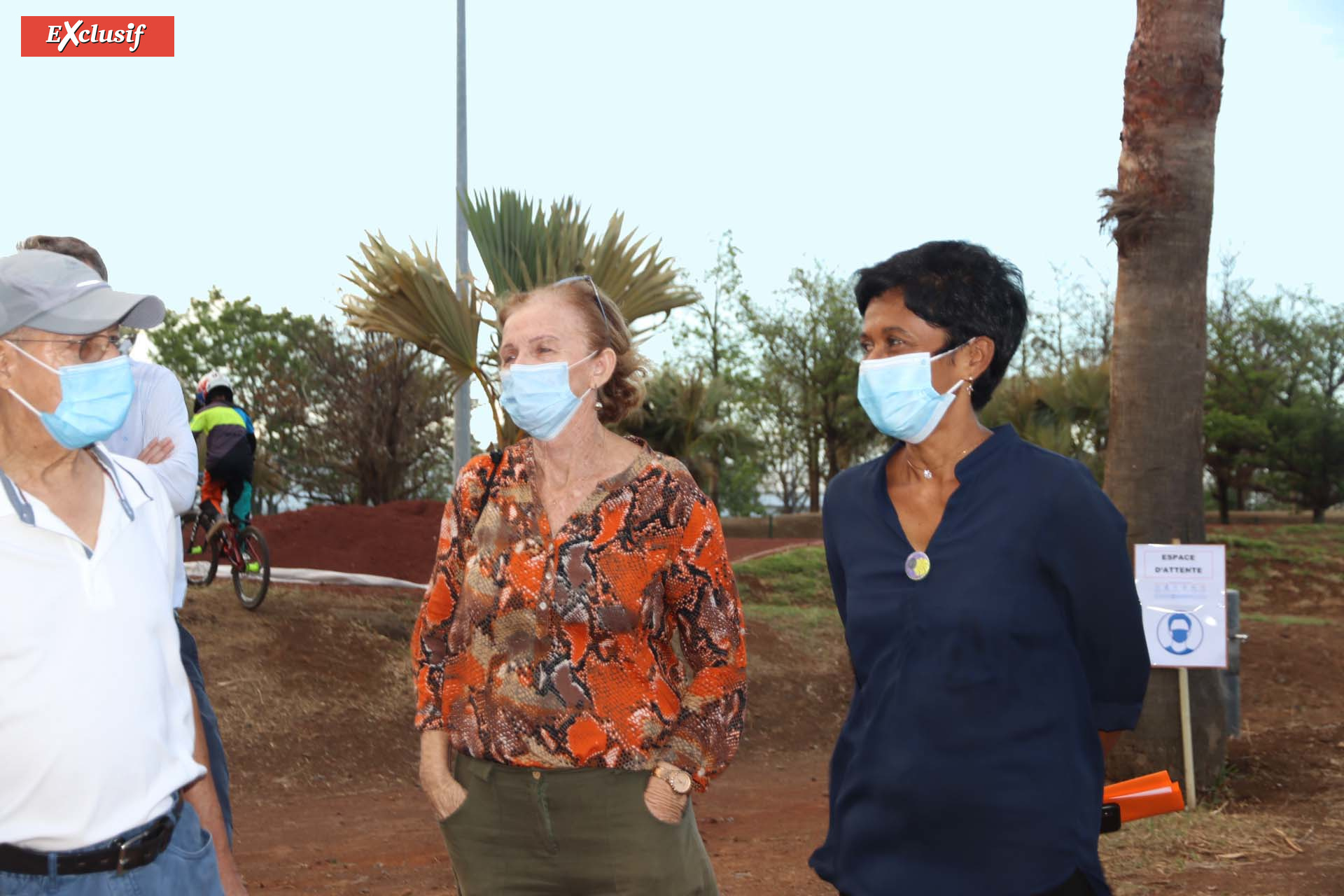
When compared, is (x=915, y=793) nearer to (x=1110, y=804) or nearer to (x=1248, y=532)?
(x=1110, y=804)

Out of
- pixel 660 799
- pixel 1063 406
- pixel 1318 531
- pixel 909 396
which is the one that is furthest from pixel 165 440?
pixel 1318 531

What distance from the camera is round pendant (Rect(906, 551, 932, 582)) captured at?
2.82 meters

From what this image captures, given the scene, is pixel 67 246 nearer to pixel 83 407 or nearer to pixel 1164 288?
pixel 83 407

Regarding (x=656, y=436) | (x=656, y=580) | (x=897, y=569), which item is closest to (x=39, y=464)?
(x=656, y=580)

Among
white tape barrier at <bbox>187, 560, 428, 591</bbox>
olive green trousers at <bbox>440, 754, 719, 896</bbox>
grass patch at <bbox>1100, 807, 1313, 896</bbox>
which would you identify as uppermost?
olive green trousers at <bbox>440, 754, 719, 896</bbox>

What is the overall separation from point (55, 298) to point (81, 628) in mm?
630

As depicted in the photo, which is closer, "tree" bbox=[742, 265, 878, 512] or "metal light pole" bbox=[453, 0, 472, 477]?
"metal light pole" bbox=[453, 0, 472, 477]

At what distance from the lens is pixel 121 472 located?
2643 mm

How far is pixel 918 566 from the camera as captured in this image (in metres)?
2.83

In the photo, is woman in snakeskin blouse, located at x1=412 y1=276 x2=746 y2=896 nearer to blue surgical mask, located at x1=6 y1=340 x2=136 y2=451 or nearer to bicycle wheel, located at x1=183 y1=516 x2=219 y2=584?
blue surgical mask, located at x1=6 y1=340 x2=136 y2=451

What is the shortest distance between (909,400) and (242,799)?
7136mm

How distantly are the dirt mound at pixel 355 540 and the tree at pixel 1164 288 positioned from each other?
1058cm

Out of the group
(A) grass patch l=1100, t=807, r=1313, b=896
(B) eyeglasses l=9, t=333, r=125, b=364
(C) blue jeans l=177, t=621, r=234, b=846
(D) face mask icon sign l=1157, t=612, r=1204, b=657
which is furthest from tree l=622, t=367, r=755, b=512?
(B) eyeglasses l=9, t=333, r=125, b=364

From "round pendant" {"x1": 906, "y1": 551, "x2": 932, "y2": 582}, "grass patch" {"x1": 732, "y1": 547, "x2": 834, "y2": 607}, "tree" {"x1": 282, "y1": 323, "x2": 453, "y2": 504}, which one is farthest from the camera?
"tree" {"x1": 282, "y1": 323, "x2": 453, "y2": 504}
